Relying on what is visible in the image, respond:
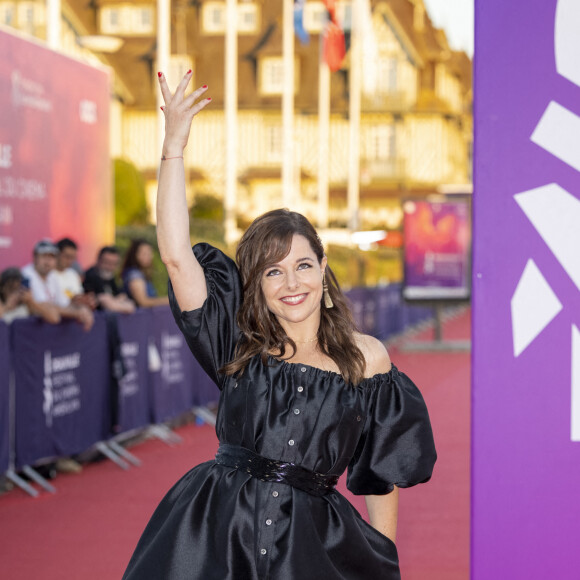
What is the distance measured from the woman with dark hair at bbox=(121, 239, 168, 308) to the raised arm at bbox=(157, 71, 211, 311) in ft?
25.3

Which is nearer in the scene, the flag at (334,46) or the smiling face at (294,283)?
the smiling face at (294,283)

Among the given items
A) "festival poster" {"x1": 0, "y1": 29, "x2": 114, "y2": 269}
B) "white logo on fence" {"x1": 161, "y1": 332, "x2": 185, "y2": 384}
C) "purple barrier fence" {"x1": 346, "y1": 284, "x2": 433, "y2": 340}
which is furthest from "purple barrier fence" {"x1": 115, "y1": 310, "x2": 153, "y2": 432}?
"purple barrier fence" {"x1": 346, "y1": 284, "x2": 433, "y2": 340}

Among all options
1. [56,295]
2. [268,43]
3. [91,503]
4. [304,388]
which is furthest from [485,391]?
[268,43]

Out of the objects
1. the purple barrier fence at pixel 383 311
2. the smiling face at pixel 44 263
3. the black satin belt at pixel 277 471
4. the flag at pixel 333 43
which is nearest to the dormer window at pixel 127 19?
the flag at pixel 333 43

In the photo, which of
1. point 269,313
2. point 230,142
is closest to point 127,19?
point 230,142

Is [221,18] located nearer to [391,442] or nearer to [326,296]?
[326,296]

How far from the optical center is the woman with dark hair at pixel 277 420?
126 inches

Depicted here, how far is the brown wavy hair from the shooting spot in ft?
11.0

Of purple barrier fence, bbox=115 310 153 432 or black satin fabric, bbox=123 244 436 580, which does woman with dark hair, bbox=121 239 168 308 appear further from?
black satin fabric, bbox=123 244 436 580

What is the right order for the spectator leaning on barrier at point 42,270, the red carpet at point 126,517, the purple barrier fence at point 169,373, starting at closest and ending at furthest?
the red carpet at point 126,517
the spectator leaning on barrier at point 42,270
the purple barrier fence at point 169,373

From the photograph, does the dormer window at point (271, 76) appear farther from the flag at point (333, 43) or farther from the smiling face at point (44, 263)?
the smiling face at point (44, 263)

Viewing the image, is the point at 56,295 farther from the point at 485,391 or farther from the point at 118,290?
the point at 485,391

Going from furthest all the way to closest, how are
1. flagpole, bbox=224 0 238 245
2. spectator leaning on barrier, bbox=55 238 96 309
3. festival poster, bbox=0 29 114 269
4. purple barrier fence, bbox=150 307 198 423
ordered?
1. flagpole, bbox=224 0 238 245
2. festival poster, bbox=0 29 114 269
3. purple barrier fence, bbox=150 307 198 423
4. spectator leaning on barrier, bbox=55 238 96 309

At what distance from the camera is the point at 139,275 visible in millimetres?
11234
